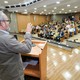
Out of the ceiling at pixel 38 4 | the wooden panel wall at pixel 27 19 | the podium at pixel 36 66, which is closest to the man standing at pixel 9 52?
the podium at pixel 36 66

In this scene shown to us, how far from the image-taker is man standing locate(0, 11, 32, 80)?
1.37 meters

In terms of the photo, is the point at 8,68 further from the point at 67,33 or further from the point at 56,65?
the point at 67,33

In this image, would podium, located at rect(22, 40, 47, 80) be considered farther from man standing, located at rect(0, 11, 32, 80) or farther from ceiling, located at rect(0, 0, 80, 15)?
ceiling, located at rect(0, 0, 80, 15)

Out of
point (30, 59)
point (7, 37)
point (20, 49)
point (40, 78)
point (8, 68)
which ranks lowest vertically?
point (40, 78)

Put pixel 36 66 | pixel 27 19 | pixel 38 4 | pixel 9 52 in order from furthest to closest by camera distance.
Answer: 1. pixel 27 19
2. pixel 38 4
3. pixel 36 66
4. pixel 9 52

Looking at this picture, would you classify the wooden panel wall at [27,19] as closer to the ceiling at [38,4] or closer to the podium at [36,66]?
the ceiling at [38,4]

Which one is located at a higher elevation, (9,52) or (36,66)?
(9,52)

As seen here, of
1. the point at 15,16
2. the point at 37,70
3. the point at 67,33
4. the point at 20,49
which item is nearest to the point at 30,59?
the point at 37,70

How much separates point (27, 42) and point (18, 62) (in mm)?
265

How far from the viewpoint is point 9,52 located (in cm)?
143

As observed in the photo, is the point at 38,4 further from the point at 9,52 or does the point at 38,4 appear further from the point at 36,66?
the point at 9,52

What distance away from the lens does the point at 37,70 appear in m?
2.29

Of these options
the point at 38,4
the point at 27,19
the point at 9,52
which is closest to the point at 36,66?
the point at 9,52

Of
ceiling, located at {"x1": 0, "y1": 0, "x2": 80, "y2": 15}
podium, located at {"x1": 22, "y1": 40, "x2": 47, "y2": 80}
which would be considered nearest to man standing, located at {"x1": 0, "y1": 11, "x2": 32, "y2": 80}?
podium, located at {"x1": 22, "y1": 40, "x2": 47, "y2": 80}
